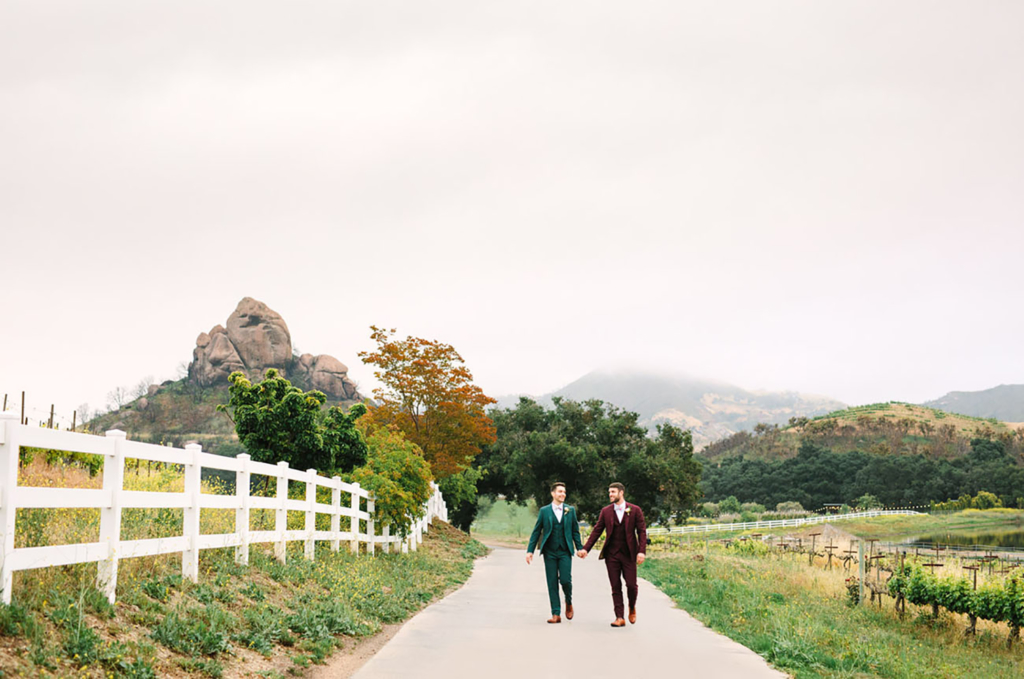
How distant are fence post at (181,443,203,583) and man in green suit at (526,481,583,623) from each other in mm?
4554

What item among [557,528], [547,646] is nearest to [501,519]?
[557,528]

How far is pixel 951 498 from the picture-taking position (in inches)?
3600

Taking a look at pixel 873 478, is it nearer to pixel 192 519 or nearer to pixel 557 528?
pixel 557 528

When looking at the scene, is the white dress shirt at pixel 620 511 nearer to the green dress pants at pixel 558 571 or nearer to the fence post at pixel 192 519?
the green dress pants at pixel 558 571

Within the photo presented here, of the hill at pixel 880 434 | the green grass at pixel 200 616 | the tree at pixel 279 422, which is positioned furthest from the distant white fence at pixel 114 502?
the hill at pixel 880 434

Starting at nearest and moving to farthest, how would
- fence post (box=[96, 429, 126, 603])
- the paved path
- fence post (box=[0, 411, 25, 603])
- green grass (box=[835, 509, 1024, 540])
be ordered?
fence post (box=[0, 411, 25, 603]) < fence post (box=[96, 429, 126, 603]) < the paved path < green grass (box=[835, 509, 1024, 540])

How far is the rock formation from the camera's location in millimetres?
97312

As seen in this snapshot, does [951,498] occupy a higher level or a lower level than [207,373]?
lower

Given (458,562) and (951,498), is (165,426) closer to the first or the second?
(458,562)

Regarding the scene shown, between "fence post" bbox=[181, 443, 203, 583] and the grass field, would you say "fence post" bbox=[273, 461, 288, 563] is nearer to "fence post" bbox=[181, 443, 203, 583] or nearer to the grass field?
"fence post" bbox=[181, 443, 203, 583]

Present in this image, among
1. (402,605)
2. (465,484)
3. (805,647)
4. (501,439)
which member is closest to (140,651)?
(402,605)

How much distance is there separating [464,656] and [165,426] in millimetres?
90110

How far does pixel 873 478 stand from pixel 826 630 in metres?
93.7

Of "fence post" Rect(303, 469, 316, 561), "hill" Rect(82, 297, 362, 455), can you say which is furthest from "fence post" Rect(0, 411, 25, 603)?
"hill" Rect(82, 297, 362, 455)
